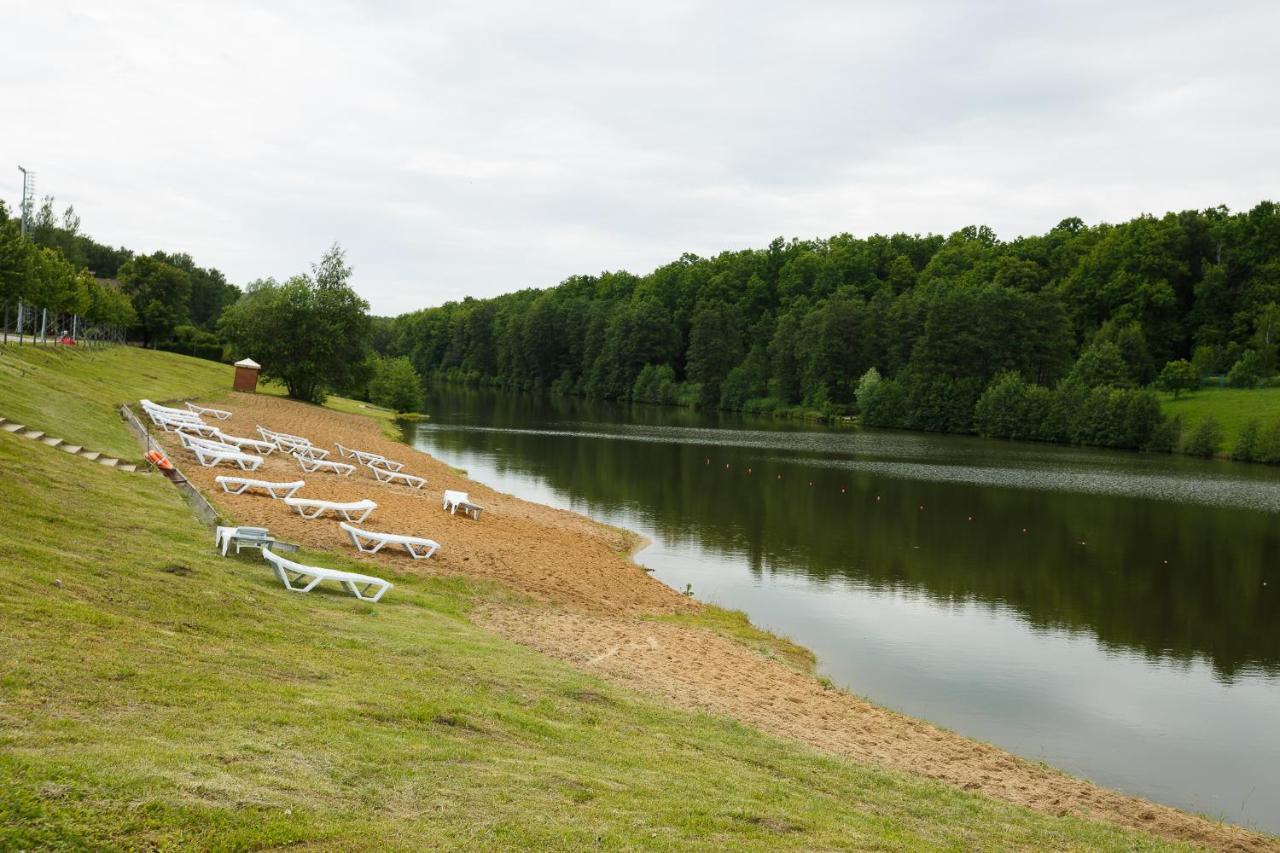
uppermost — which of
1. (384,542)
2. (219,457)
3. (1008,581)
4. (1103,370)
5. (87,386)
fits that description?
(1103,370)

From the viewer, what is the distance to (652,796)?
8.44m

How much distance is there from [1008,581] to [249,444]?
24.3m

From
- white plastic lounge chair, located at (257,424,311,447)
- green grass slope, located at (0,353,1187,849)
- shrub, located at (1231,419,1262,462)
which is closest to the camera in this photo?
green grass slope, located at (0,353,1187,849)

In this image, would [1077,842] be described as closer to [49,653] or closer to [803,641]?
[49,653]

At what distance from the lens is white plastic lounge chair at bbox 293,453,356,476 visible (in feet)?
106

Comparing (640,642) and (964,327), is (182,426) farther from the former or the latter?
(964,327)

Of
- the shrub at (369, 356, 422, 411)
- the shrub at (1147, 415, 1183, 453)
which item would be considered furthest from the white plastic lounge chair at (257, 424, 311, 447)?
the shrub at (1147, 415, 1183, 453)

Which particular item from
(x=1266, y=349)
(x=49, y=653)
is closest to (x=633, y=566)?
(x=49, y=653)

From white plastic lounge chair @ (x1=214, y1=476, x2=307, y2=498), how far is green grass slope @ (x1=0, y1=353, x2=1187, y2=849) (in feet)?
28.3

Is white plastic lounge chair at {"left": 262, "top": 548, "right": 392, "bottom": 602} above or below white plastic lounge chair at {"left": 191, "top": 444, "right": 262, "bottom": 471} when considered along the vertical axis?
below

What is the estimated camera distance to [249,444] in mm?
33344

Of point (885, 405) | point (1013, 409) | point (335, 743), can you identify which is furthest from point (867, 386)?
point (335, 743)

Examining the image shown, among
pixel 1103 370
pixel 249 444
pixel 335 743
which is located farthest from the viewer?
pixel 1103 370

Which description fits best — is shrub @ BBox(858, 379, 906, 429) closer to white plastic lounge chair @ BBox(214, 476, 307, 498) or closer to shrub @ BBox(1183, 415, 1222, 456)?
shrub @ BBox(1183, 415, 1222, 456)
